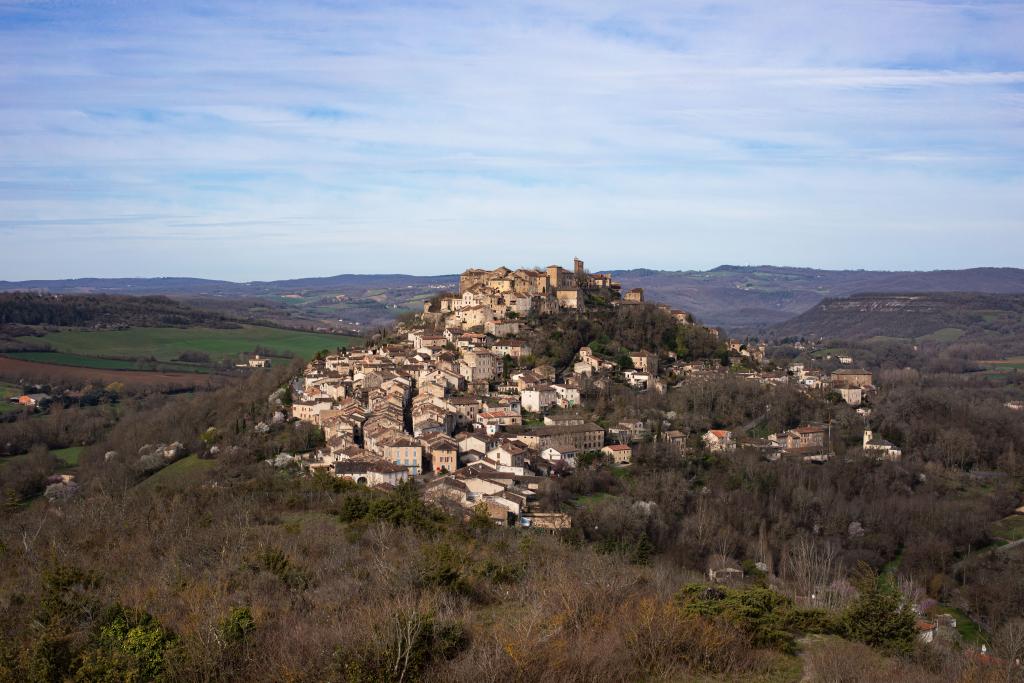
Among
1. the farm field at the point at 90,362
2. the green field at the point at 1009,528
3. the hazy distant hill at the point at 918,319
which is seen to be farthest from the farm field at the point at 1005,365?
the farm field at the point at 90,362

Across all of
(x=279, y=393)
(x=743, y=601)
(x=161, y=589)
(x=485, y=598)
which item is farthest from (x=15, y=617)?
(x=279, y=393)

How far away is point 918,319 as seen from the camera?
142 metres

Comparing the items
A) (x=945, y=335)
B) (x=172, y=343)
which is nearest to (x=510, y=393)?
(x=172, y=343)

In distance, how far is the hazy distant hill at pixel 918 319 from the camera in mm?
128750

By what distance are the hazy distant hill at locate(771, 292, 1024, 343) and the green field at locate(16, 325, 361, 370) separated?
91.1 metres

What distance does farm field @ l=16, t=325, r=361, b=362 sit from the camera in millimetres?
77500

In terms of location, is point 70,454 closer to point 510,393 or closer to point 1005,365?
point 510,393

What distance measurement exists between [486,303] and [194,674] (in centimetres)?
4813

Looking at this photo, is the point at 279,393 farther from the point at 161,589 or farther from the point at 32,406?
the point at 161,589

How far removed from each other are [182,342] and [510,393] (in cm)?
5295

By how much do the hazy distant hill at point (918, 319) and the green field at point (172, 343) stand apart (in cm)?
9113

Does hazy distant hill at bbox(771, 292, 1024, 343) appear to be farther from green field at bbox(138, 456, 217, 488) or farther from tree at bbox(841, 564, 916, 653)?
tree at bbox(841, 564, 916, 653)

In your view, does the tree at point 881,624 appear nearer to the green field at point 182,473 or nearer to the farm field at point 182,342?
the green field at point 182,473

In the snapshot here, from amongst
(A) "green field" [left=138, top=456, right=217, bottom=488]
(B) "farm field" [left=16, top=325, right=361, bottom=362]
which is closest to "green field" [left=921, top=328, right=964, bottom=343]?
(B) "farm field" [left=16, top=325, right=361, bottom=362]
